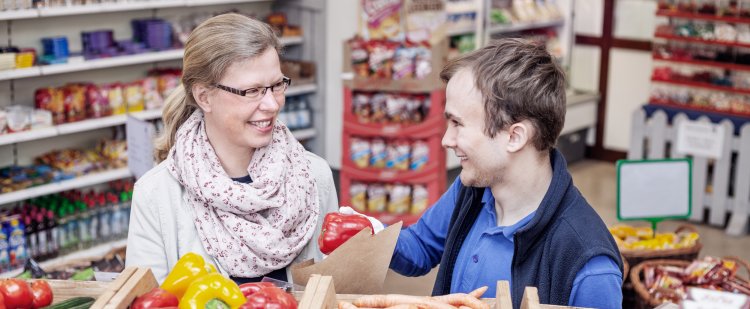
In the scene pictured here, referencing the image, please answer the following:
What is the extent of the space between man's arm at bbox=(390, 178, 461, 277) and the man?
0.21m

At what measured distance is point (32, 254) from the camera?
5.43 meters

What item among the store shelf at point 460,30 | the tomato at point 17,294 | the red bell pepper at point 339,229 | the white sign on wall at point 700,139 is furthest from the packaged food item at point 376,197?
the tomato at point 17,294

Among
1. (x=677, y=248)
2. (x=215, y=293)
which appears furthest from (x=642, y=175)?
(x=215, y=293)

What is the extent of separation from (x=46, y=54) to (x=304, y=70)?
2.15m

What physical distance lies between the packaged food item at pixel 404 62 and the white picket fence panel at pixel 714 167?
218 centimetres

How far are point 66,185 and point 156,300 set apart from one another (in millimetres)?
3867

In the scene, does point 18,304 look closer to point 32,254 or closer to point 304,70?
point 32,254

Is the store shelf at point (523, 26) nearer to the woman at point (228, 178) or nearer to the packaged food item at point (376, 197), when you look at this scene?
the packaged food item at point (376, 197)

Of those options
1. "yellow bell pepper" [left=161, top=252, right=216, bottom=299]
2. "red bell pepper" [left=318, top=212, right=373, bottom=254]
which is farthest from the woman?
"yellow bell pepper" [left=161, top=252, right=216, bottom=299]

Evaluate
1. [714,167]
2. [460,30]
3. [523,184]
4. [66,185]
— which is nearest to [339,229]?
[523,184]

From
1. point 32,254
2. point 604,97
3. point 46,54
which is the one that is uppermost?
point 46,54

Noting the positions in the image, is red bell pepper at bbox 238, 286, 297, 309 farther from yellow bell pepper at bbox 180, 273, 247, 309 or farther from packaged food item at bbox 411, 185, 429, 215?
packaged food item at bbox 411, 185, 429, 215

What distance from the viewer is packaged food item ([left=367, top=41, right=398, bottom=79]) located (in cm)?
607

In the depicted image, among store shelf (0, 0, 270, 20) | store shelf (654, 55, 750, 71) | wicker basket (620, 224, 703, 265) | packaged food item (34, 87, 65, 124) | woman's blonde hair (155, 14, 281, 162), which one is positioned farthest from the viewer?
store shelf (654, 55, 750, 71)
